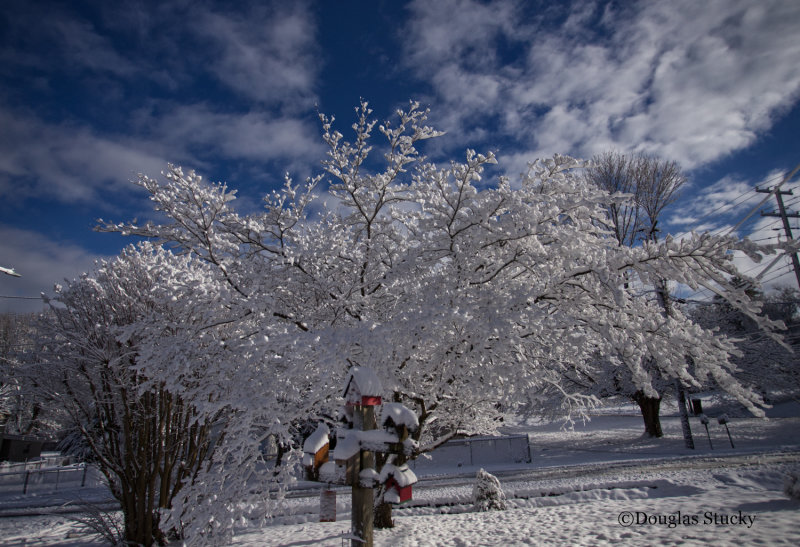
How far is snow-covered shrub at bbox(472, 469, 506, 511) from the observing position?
349 inches

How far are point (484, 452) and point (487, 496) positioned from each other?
10231mm

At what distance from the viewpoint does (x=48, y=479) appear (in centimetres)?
1852

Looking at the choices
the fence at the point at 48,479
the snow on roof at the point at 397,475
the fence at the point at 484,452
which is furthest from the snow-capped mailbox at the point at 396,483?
the fence at the point at 48,479

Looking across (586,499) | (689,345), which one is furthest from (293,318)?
(586,499)

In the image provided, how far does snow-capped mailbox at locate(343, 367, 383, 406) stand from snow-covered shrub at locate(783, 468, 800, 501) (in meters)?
7.57

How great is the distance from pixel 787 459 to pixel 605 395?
860 centimetres

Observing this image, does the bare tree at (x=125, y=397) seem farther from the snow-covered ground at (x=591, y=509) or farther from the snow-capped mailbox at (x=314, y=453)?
the snow-capped mailbox at (x=314, y=453)

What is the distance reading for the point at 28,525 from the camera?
1087cm

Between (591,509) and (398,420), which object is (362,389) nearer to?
(398,420)

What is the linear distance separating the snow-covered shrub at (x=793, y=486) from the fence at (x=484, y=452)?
1097 cm

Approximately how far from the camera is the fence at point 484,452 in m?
17.5

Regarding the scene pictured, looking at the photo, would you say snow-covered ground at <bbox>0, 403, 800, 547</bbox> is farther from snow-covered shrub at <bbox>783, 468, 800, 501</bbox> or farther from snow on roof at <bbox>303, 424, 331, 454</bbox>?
snow on roof at <bbox>303, 424, 331, 454</bbox>

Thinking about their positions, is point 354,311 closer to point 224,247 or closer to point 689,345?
point 224,247

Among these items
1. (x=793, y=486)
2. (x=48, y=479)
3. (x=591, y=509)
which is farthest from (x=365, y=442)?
(x=48, y=479)
